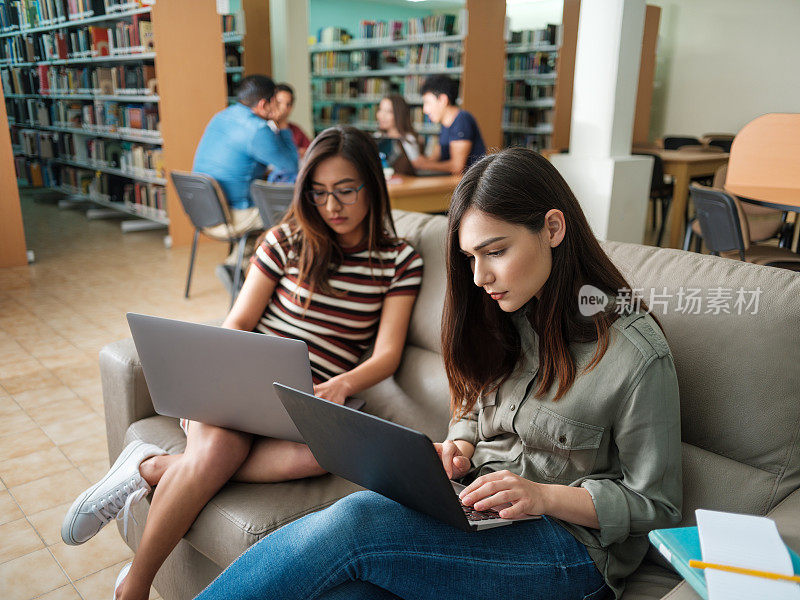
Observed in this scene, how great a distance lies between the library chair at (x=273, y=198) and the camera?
3.20m

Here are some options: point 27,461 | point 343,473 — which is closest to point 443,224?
point 343,473

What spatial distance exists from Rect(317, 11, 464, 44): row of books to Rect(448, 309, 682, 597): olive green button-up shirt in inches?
227

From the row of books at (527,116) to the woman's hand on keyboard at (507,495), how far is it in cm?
677

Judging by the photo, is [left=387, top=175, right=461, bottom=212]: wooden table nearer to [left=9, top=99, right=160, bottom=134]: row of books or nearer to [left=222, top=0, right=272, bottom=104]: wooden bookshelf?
[left=9, top=99, right=160, bottom=134]: row of books

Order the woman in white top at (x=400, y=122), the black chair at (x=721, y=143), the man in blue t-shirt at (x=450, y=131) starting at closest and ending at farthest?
the man in blue t-shirt at (x=450, y=131) → the woman in white top at (x=400, y=122) → the black chair at (x=721, y=143)

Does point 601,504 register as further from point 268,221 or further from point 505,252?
point 268,221

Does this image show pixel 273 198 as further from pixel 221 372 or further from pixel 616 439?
pixel 616 439

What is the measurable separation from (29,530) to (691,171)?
489 cm

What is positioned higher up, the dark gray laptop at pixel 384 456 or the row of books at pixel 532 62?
the row of books at pixel 532 62

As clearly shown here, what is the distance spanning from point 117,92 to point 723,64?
20.9 ft

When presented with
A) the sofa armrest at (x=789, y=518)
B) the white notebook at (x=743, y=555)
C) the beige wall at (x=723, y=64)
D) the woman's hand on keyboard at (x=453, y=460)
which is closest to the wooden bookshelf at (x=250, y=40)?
the beige wall at (x=723, y=64)

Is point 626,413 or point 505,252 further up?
point 505,252

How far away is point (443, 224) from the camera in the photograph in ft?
5.87

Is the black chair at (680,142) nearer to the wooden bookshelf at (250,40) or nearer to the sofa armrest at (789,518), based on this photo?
the wooden bookshelf at (250,40)
